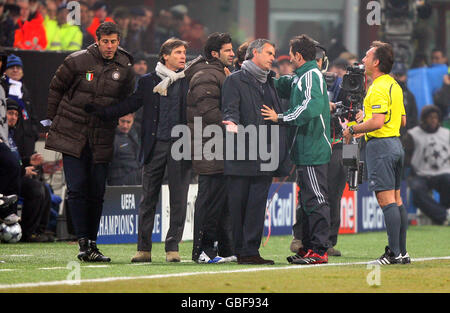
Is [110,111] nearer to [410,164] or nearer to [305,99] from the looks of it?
[305,99]

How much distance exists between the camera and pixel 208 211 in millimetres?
11828

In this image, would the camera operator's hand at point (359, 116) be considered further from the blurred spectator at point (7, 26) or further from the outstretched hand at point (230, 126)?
the blurred spectator at point (7, 26)

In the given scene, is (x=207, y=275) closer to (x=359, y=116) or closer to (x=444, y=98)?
(x=359, y=116)

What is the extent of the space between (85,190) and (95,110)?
78 centimetres

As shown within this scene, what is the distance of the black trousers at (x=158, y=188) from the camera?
39.0ft

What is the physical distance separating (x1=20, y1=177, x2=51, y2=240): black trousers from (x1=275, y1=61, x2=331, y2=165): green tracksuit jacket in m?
4.67

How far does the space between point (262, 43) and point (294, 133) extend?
0.90 m

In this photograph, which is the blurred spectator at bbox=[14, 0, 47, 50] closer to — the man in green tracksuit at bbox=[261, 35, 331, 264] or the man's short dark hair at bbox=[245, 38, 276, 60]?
the man's short dark hair at bbox=[245, 38, 276, 60]

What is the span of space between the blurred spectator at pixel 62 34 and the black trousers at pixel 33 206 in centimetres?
284

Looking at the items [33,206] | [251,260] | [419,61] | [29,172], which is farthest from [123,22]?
[251,260]

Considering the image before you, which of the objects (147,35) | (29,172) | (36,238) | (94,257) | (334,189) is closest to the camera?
(94,257)

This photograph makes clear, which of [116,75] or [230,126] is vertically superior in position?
[116,75]

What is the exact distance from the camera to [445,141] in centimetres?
2033

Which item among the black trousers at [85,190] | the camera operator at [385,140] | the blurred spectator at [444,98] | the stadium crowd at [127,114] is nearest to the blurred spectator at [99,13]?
the stadium crowd at [127,114]
